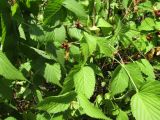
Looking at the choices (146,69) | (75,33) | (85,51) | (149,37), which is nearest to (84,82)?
(85,51)

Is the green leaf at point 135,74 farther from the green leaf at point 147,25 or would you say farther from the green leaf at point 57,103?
the green leaf at point 147,25

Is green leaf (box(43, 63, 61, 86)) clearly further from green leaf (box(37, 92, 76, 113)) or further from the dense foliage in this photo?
green leaf (box(37, 92, 76, 113))

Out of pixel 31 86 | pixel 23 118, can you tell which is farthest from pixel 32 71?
pixel 23 118

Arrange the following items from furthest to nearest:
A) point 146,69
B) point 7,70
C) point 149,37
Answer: point 149,37, point 146,69, point 7,70

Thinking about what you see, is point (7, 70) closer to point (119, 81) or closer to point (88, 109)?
point (88, 109)

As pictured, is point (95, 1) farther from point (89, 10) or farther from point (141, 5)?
point (141, 5)

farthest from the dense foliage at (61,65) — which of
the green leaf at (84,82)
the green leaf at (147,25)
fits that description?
the green leaf at (147,25)
